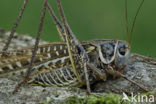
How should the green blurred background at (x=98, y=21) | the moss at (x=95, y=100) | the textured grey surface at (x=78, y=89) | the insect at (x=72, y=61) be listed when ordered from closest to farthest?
the moss at (x=95, y=100) → the textured grey surface at (x=78, y=89) → the insect at (x=72, y=61) → the green blurred background at (x=98, y=21)

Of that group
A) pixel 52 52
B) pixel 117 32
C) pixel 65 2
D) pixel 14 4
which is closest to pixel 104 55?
pixel 52 52

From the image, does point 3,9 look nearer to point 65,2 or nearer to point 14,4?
point 14,4

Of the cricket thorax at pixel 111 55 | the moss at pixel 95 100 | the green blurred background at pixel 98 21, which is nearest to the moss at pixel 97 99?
the moss at pixel 95 100

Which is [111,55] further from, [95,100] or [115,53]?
[95,100]

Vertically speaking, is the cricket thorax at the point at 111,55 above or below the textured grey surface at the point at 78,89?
above

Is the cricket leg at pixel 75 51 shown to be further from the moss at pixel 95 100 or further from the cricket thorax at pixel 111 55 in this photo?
the moss at pixel 95 100

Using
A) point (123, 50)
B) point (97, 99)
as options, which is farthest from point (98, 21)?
point (97, 99)

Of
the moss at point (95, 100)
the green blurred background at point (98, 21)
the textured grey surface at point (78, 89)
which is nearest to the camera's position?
the moss at point (95, 100)
